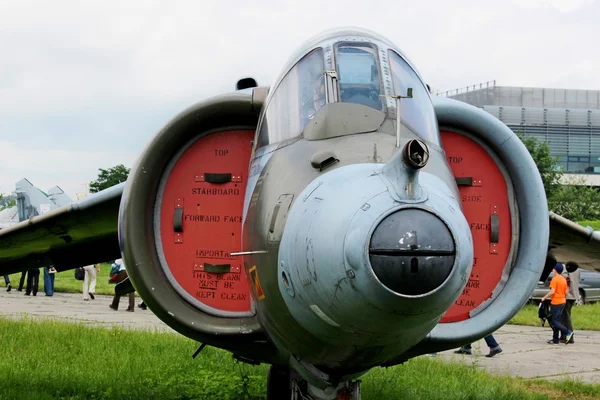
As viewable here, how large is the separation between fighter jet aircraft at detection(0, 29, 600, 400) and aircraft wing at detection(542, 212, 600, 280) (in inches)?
2.3

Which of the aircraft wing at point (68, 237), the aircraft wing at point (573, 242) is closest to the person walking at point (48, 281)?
the aircraft wing at point (68, 237)

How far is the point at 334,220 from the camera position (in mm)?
3150

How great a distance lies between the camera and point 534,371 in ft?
36.9

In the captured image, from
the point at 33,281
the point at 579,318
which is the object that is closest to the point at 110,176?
the point at 33,281

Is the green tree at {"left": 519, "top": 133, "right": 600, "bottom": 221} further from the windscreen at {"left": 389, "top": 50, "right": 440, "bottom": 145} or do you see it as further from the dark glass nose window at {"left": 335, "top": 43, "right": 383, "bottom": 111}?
the dark glass nose window at {"left": 335, "top": 43, "right": 383, "bottom": 111}

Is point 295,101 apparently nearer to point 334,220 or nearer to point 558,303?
point 334,220

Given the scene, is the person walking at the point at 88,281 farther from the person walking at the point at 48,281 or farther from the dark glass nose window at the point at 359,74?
the dark glass nose window at the point at 359,74

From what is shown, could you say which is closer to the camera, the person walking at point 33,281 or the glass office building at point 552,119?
the person walking at point 33,281

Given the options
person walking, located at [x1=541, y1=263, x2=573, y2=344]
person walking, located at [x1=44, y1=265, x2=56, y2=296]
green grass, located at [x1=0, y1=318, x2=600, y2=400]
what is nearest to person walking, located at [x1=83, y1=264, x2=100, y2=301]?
person walking, located at [x1=44, y1=265, x2=56, y2=296]

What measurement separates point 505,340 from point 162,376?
29.1 ft

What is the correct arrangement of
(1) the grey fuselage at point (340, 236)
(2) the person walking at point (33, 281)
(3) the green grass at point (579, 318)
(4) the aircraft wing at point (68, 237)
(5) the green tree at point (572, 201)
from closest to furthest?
(1) the grey fuselage at point (340, 236) < (4) the aircraft wing at point (68, 237) < (3) the green grass at point (579, 318) < (2) the person walking at point (33, 281) < (5) the green tree at point (572, 201)

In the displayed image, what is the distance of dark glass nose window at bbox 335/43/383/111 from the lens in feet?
14.6

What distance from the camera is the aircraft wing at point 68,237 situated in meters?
6.61

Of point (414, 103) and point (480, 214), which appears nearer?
point (414, 103)
